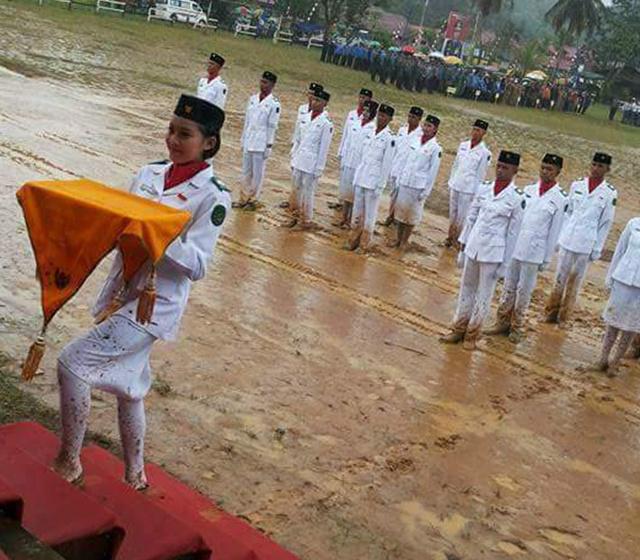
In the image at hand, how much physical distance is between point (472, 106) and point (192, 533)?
116ft

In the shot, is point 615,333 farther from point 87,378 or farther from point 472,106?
point 472,106

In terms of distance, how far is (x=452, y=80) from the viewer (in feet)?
134

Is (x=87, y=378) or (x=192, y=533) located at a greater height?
(x=87, y=378)

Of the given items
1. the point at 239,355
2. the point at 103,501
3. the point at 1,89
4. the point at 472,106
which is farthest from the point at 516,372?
the point at 472,106

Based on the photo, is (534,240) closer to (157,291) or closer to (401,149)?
(401,149)

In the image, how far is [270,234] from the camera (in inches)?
433

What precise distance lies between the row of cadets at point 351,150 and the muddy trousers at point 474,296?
405 cm

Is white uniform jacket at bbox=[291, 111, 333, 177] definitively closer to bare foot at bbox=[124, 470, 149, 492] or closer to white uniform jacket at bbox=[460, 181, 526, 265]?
white uniform jacket at bbox=[460, 181, 526, 265]

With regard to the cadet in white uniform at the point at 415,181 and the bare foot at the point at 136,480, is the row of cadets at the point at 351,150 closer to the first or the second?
the cadet in white uniform at the point at 415,181

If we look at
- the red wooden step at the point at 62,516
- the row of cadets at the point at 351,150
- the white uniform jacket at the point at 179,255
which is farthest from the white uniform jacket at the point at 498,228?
the red wooden step at the point at 62,516

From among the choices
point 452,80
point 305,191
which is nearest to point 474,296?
point 305,191

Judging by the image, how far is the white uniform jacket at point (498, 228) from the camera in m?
8.31

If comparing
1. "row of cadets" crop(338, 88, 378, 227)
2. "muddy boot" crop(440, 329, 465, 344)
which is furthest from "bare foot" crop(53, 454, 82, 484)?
"row of cadets" crop(338, 88, 378, 227)

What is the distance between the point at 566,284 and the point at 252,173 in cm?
450
